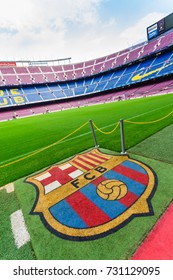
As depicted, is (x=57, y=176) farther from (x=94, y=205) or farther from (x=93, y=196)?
(x=94, y=205)

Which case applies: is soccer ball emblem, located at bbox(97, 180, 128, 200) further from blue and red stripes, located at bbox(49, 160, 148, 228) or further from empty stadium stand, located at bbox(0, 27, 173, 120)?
empty stadium stand, located at bbox(0, 27, 173, 120)

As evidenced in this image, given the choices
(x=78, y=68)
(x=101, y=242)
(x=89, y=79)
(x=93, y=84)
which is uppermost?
(x=78, y=68)

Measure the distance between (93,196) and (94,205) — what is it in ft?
0.79

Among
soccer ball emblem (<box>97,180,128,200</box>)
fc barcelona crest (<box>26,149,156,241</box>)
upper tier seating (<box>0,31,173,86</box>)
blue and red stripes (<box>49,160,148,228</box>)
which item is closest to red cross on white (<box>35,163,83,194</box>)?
fc barcelona crest (<box>26,149,156,241</box>)

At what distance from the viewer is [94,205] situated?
277cm

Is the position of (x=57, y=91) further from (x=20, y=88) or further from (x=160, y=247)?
(x=160, y=247)

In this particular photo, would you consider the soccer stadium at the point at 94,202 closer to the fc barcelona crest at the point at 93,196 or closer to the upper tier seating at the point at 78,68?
the fc barcelona crest at the point at 93,196

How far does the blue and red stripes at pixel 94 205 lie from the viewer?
248 centimetres

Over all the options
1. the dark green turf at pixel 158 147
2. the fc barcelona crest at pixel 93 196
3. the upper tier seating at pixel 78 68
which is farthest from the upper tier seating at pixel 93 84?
the fc barcelona crest at pixel 93 196

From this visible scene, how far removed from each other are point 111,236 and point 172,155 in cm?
305

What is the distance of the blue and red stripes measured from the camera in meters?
2.48

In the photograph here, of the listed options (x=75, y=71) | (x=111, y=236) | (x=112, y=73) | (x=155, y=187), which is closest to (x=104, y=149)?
(x=155, y=187)

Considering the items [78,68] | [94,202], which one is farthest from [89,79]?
[94,202]

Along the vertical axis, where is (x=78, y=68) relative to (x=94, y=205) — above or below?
above
